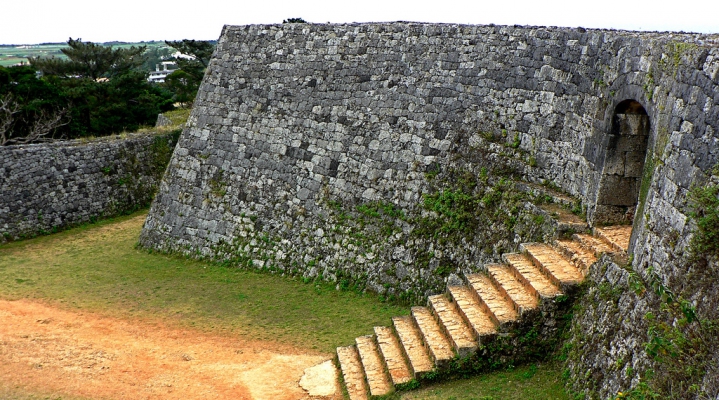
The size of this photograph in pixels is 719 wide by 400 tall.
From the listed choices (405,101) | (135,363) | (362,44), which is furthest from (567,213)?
(135,363)

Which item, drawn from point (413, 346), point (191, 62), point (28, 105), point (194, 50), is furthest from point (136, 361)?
point (191, 62)

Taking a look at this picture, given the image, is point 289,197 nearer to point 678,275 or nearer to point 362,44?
point 362,44

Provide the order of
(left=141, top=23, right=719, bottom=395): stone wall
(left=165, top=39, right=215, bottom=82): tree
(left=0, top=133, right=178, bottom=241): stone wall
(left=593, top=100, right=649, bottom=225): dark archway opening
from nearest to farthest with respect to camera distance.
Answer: (left=141, top=23, right=719, bottom=395): stone wall < (left=593, top=100, right=649, bottom=225): dark archway opening < (left=0, top=133, right=178, bottom=241): stone wall < (left=165, top=39, right=215, bottom=82): tree

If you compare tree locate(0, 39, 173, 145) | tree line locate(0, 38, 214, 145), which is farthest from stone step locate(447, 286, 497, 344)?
tree line locate(0, 38, 214, 145)

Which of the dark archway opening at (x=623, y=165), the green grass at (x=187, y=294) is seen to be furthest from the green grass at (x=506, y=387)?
the green grass at (x=187, y=294)

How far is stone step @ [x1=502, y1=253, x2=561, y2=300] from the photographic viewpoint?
6.72 meters

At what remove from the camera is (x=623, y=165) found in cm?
766

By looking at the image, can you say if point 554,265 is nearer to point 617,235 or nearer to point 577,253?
point 577,253

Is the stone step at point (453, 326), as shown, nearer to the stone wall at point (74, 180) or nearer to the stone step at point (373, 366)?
the stone step at point (373, 366)

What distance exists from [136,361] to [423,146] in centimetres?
532

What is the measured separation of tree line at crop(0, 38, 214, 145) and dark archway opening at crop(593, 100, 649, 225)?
66.4 ft

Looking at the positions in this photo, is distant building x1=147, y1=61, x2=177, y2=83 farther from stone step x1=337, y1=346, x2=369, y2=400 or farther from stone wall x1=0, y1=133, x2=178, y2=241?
stone step x1=337, y1=346, x2=369, y2=400

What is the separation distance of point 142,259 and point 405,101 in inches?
249

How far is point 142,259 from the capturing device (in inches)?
516
